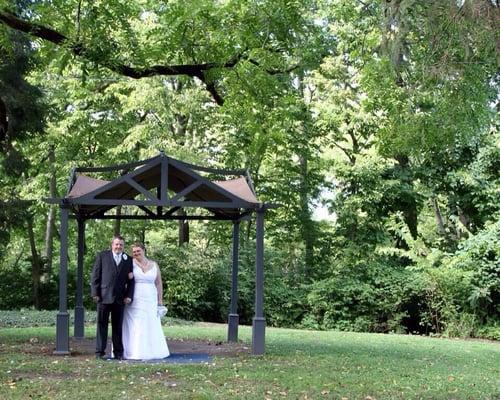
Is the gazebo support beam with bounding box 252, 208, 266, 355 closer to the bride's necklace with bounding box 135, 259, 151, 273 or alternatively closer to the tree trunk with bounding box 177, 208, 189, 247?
the bride's necklace with bounding box 135, 259, 151, 273

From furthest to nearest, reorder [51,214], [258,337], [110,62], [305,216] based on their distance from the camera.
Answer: [51,214]
[305,216]
[258,337]
[110,62]

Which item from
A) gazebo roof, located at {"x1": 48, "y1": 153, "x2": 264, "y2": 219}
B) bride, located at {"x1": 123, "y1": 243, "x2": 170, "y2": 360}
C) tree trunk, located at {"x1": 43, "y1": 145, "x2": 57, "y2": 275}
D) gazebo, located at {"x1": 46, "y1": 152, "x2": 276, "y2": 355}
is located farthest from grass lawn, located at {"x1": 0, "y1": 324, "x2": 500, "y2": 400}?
tree trunk, located at {"x1": 43, "y1": 145, "x2": 57, "y2": 275}

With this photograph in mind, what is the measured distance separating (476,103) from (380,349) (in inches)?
228

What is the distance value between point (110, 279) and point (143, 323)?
88cm

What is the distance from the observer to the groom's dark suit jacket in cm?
1000

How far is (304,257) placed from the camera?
25203mm

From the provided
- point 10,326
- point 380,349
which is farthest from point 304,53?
point 10,326

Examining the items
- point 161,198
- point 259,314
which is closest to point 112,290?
point 161,198

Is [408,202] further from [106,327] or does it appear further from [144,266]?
[106,327]

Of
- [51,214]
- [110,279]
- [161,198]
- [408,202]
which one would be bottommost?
[110,279]

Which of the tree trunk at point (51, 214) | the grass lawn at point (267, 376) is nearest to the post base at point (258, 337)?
the grass lawn at point (267, 376)

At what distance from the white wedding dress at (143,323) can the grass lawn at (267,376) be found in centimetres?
79

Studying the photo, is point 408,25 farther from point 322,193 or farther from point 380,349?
point 322,193

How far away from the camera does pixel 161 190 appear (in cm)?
1020
